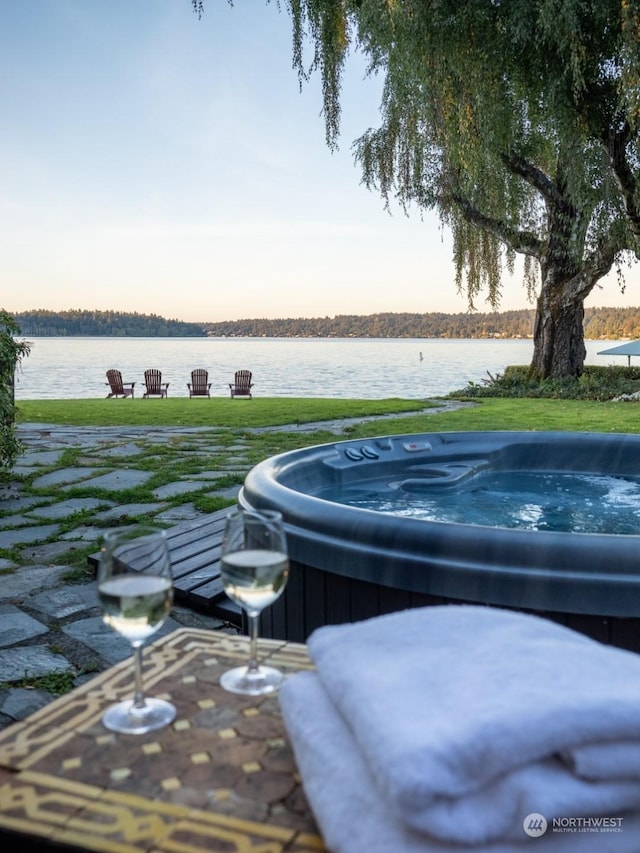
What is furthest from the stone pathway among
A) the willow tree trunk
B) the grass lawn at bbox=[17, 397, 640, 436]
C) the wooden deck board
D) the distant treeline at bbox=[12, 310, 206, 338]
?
the distant treeline at bbox=[12, 310, 206, 338]

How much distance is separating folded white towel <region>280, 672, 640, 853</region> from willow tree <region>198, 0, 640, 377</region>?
19.6 ft

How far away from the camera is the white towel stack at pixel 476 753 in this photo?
59cm

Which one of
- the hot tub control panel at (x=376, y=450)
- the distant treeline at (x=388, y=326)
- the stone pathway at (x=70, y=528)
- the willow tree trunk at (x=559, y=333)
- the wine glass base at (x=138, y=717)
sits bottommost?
the stone pathway at (x=70, y=528)

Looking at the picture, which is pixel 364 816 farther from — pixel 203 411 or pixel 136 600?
pixel 203 411

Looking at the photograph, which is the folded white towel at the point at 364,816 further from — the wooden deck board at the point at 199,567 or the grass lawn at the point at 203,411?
the grass lawn at the point at 203,411

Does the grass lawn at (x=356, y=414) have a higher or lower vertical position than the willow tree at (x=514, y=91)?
lower

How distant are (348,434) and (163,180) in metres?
13.9

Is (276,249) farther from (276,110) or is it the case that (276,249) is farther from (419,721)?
(419,721)

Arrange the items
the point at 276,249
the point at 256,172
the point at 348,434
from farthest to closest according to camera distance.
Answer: the point at 276,249 → the point at 256,172 → the point at 348,434

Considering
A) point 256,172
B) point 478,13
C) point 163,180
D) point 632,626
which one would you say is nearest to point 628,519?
point 632,626

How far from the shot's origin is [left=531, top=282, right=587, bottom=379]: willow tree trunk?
543 inches

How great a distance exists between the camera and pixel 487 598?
1717mm

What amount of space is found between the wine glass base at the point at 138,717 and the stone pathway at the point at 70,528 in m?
1.39

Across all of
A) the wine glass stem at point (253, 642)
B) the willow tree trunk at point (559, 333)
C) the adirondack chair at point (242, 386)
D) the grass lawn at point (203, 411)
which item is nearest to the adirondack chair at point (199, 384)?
the adirondack chair at point (242, 386)
